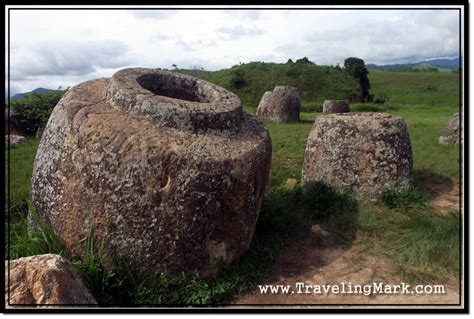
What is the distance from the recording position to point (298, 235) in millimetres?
6051

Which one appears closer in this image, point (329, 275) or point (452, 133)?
point (329, 275)

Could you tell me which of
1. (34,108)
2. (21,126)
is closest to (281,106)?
(34,108)

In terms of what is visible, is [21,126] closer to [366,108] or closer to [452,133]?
[452,133]

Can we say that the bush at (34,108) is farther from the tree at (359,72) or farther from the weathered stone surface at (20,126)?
the tree at (359,72)

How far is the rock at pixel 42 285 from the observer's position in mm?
3459

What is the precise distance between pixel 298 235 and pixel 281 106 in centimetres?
1208

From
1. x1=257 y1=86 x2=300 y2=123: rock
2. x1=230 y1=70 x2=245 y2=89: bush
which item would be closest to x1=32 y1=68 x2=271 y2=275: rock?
x1=257 y1=86 x2=300 y2=123: rock

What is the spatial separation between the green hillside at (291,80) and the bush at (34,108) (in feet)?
45.0

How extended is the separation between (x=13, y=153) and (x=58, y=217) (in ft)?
21.9

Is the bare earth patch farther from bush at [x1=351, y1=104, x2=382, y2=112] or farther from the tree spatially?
the tree

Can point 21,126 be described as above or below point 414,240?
above

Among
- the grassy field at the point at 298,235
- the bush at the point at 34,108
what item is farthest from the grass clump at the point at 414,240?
the bush at the point at 34,108

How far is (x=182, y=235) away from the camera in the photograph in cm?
444

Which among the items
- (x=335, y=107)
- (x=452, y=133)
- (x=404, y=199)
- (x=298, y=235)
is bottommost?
(x=298, y=235)
